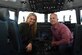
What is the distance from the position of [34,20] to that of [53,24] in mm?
229

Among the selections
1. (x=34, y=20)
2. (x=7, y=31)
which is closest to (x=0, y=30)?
(x=7, y=31)

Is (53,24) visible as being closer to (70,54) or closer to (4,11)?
(70,54)

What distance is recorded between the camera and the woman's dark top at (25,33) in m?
2.35

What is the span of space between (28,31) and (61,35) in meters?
0.37

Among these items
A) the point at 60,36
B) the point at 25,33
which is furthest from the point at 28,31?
the point at 60,36

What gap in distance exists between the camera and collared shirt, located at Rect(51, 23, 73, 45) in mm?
2324

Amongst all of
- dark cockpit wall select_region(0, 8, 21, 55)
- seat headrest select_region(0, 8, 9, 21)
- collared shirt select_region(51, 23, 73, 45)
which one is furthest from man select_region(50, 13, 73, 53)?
seat headrest select_region(0, 8, 9, 21)

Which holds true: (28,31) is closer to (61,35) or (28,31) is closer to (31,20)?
(31,20)

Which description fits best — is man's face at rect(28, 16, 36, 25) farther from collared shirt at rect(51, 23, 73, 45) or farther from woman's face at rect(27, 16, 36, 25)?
collared shirt at rect(51, 23, 73, 45)

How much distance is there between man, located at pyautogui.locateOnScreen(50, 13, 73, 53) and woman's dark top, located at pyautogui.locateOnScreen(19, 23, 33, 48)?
0.91 feet

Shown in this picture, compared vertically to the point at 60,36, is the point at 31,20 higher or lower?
higher

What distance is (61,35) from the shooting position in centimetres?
236

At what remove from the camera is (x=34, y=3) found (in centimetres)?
787

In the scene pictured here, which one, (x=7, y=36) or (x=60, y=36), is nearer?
(x=7, y=36)
